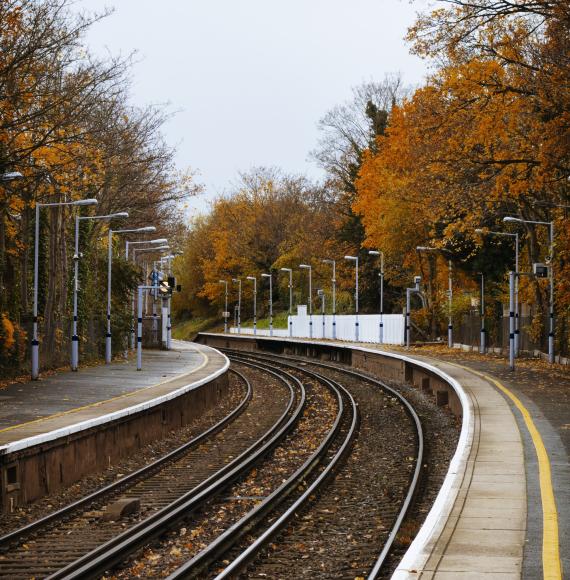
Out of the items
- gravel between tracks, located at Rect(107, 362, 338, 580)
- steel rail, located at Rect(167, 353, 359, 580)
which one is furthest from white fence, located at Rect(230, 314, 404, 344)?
steel rail, located at Rect(167, 353, 359, 580)

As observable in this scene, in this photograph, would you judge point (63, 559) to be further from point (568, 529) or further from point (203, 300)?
point (203, 300)

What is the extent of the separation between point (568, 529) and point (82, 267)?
32127 millimetres

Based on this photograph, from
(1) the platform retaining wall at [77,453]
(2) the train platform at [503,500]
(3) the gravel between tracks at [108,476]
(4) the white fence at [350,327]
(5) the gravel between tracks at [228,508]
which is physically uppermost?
(4) the white fence at [350,327]

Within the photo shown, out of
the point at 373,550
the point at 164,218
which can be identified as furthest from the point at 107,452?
the point at 164,218

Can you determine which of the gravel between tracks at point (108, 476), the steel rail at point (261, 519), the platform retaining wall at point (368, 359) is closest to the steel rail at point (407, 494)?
the platform retaining wall at point (368, 359)

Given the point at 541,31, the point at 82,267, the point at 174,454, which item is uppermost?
the point at 541,31

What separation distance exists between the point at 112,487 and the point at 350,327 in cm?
5452

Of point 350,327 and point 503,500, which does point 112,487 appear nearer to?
point 503,500

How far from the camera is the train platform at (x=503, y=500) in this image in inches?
338

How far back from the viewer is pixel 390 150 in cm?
6028

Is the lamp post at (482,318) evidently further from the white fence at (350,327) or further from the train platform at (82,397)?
the train platform at (82,397)

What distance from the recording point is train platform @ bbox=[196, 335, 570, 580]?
28.1 ft

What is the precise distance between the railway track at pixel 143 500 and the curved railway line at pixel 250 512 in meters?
0.02

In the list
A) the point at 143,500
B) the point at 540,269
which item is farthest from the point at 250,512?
the point at 540,269
